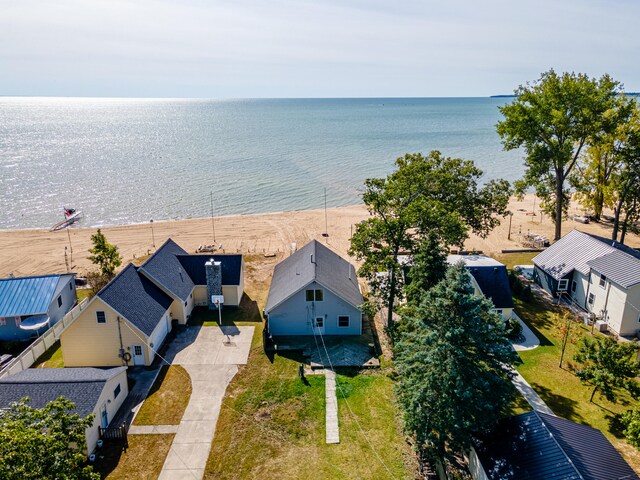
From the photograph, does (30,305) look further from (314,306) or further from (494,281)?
(494,281)

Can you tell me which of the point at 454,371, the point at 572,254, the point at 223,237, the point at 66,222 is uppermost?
the point at 454,371

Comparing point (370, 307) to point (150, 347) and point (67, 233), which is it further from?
point (67, 233)

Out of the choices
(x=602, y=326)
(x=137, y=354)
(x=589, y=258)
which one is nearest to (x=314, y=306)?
(x=137, y=354)

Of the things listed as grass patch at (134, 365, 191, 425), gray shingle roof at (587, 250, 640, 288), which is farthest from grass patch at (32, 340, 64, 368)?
gray shingle roof at (587, 250, 640, 288)

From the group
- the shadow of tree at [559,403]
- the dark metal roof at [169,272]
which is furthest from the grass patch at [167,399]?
the shadow of tree at [559,403]

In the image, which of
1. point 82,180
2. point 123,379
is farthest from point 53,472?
point 82,180

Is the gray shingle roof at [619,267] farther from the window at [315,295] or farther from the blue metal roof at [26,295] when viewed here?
the blue metal roof at [26,295]

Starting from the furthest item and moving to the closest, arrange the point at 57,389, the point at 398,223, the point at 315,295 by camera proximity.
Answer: the point at 315,295 → the point at 398,223 → the point at 57,389
